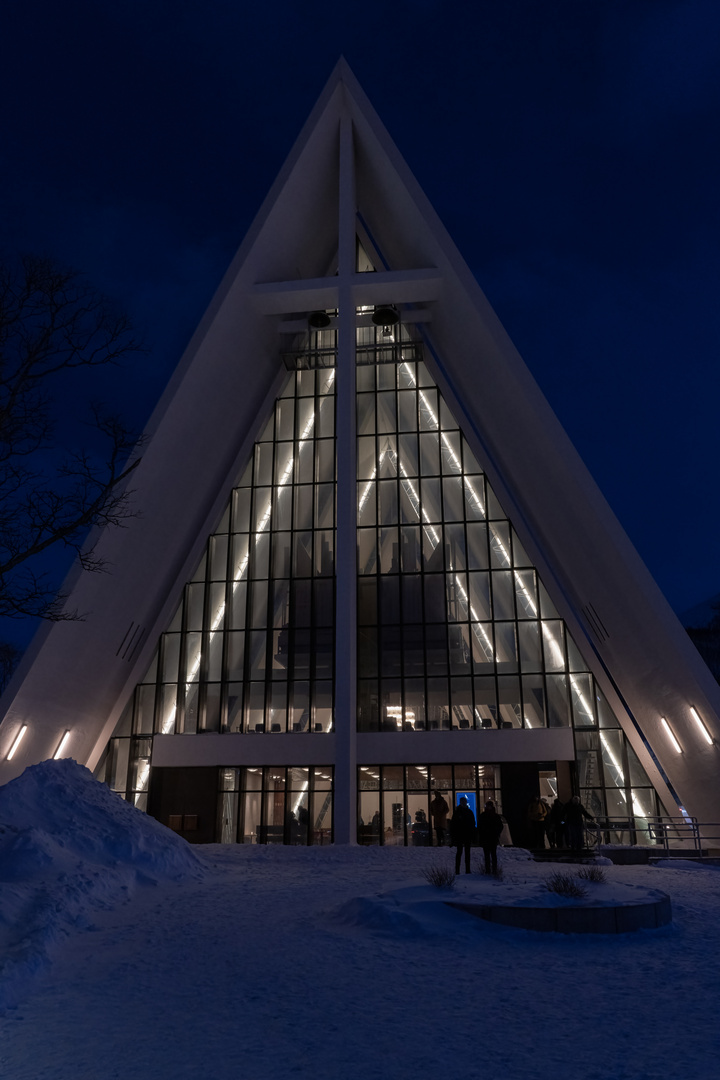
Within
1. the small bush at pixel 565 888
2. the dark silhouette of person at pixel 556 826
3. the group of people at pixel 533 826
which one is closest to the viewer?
the small bush at pixel 565 888

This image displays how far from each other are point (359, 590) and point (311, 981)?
23272 mm

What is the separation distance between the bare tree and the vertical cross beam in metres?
13.0

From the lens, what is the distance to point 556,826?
766 inches

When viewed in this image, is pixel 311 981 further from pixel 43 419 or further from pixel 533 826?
pixel 533 826

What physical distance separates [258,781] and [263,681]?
3.55 meters

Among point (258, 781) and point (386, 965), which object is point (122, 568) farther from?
point (386, 965)

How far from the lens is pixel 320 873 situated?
13.9m

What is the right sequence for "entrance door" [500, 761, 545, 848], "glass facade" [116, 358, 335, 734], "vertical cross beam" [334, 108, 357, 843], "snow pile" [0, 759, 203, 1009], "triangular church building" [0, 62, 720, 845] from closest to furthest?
"snow pile" [0, 759, 203, 1009], "vertical cross beam" [334, 108, 357, 843], "triangular church building" [0, 62, 720, 845], "entrance door" [500, 761, 545, 848], "glass facade" [116, 358, 335, 734]

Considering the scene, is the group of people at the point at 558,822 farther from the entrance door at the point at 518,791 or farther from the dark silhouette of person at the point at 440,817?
the entrance door at the point at 518,791

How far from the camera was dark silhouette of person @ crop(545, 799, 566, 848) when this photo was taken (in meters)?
19.4

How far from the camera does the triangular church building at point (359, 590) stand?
77.1 feet

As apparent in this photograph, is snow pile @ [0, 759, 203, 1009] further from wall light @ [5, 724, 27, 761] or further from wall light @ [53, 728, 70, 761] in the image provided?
wall light @ [53, 728, 70, 761]

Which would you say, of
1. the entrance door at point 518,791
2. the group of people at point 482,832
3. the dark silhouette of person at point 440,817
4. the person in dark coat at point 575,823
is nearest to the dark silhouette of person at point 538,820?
the person in dark coat at point 575,823

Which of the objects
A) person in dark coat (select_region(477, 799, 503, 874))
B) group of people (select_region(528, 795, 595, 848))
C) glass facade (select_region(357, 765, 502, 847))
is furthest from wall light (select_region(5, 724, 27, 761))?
person in dark coat (select_region(477, 799, 503, 874))
